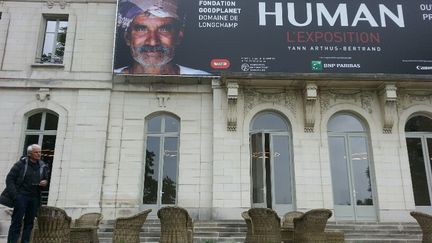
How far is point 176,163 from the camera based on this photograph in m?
12.1

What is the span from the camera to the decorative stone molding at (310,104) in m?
11.9

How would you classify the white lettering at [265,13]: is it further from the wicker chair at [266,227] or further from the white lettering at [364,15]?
the wicker chair at [266,227]

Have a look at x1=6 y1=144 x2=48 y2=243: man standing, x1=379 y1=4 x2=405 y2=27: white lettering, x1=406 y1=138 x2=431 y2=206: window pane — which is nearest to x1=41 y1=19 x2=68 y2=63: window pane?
x1=6 y1=144 x2=48 y2=243: man standing

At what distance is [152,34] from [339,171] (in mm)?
6981

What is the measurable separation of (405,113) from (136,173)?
8192 mm

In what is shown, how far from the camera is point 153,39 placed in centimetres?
1246

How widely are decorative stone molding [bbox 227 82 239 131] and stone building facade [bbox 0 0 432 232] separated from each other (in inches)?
1.2

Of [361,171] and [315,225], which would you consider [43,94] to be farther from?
[361,171]

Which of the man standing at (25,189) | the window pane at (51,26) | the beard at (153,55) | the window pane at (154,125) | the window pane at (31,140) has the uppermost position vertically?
the window pane at (51,26)

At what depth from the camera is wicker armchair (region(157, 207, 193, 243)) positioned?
6734 millimetres

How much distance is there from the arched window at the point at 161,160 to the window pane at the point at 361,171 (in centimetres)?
528

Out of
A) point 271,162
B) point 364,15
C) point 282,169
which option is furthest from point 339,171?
point 364,15

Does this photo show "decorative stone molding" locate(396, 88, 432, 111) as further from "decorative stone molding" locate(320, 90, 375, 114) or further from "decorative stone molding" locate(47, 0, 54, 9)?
"decorative stone molding" locate(47, 0, 54, 9)

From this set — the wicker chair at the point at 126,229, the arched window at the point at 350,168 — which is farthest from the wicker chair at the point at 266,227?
the arched window at the point at 350,168
